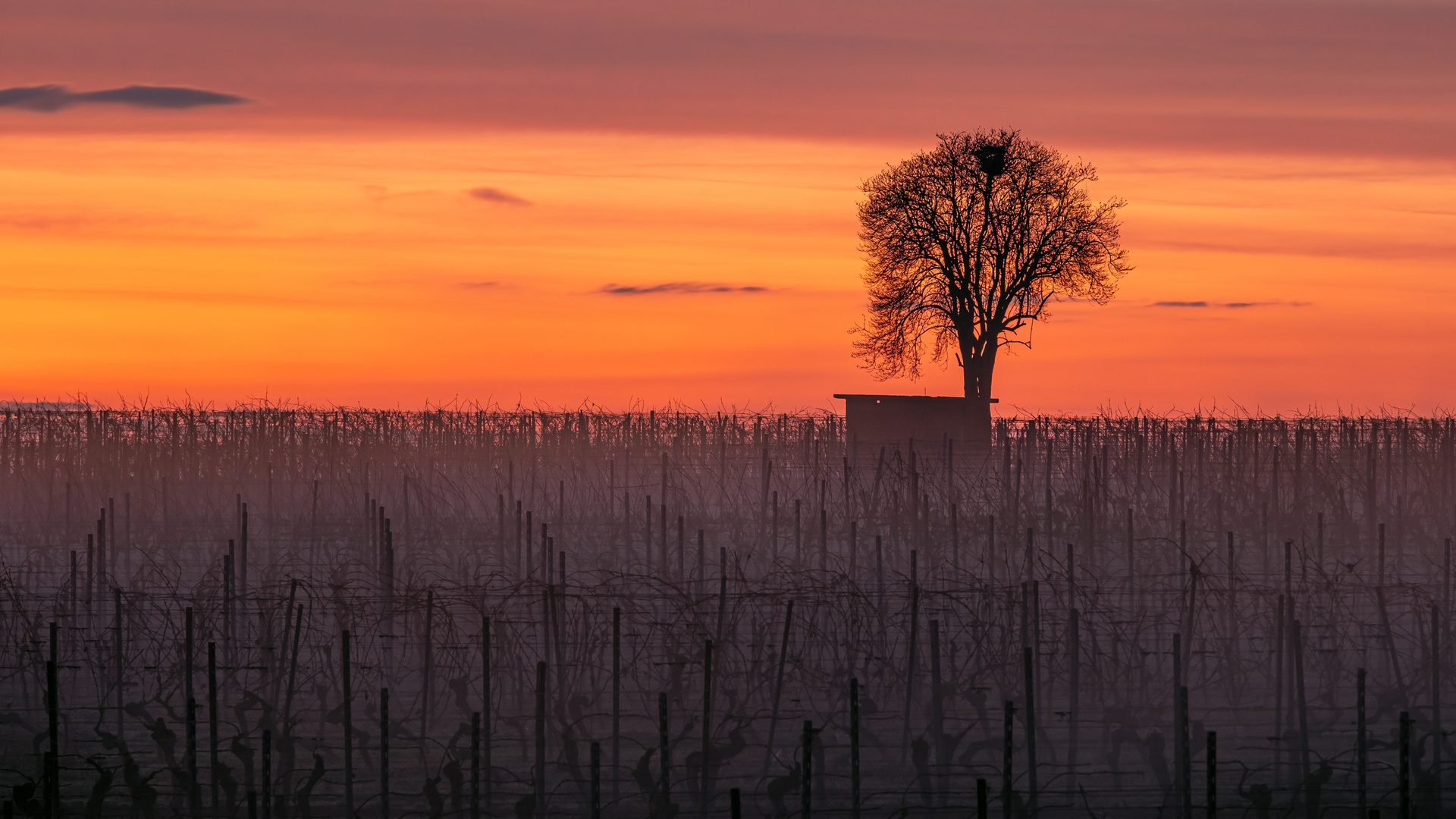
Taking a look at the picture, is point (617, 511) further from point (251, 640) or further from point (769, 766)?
point (769, 766)

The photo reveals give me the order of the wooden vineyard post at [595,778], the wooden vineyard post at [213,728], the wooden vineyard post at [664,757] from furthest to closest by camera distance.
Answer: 1. the wooden vineyard post at [213,728]
2. the wooden vineyard post at [664,757]
3. the wooden vineyard post at [595,778]

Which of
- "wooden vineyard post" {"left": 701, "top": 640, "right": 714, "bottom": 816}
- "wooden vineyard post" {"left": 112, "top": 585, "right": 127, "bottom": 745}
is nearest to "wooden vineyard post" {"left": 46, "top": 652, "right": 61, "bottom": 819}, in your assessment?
"wooden vineyard post" {"left": 112, "top": 585, "right": 127, "bottom": 745}

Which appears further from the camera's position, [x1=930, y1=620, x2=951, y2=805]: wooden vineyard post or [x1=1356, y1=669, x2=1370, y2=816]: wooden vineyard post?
[x1=930, y1=620, x2=951, y2=805]: wooden vineyard post

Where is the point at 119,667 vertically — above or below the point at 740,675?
above

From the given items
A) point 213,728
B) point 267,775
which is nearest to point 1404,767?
point 267,775

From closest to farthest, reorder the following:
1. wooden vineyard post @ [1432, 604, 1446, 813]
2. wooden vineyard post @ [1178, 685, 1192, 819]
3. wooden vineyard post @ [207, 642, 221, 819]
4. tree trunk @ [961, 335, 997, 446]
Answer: wooden vineyard post @ [1178, 685, 1192, 819], wooden vineyard post @ [207, 642, 221, 819], wooden vineyard post @ [1432, 604, 1446, 813], tree trunk @ [961, 335, 997, 446]

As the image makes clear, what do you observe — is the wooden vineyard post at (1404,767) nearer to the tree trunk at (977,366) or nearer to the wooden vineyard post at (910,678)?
the wooden vineyard post at (910,678)

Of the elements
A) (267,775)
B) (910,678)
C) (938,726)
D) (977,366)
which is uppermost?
(977,366)

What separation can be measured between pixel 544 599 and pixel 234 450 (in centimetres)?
1678

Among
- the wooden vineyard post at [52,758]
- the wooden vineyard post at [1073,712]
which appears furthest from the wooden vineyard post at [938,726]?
the wooden vineyard post at [52,758]

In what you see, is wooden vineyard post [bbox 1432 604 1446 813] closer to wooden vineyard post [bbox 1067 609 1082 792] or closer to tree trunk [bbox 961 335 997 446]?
wooden vineyard post [bbox 1067 609 1082 792]

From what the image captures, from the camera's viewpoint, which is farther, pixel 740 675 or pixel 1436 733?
pixel 740 675

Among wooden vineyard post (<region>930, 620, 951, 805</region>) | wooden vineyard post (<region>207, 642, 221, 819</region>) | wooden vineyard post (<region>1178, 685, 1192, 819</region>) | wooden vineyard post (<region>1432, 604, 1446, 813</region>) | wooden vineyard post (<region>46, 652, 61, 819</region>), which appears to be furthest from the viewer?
wooden vineyard post (<region>930, 620, 951, 805</region>)

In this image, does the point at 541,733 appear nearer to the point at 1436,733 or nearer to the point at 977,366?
the point at 1436,733
